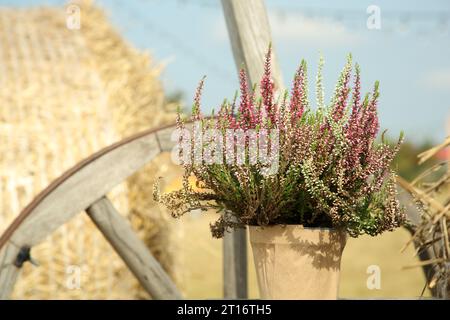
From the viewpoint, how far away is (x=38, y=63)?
158 inches

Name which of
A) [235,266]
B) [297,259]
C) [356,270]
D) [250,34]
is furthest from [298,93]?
[356,270]

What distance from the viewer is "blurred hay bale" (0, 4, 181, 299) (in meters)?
3.51

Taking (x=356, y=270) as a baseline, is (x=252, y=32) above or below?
above

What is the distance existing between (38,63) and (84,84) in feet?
1.07

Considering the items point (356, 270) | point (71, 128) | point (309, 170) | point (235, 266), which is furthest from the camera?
point (356, 270)

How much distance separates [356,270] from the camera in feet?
25.0

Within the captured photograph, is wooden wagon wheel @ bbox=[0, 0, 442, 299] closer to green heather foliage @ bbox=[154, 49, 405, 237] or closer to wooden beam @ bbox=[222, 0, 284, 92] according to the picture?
wooden beam @ bbox=[222, 0, 284, 92]

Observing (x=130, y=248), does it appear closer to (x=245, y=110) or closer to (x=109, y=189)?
(x=109, y=189)

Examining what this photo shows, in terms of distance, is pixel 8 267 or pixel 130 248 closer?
pixel 8 267

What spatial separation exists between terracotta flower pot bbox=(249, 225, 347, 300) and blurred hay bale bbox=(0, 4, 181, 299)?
1.98m

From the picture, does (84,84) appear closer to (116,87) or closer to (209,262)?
(116,87)

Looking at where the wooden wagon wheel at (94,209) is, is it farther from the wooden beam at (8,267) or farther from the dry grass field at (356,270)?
the dry grass field at (356,270)

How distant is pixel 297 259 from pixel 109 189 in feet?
3.29
